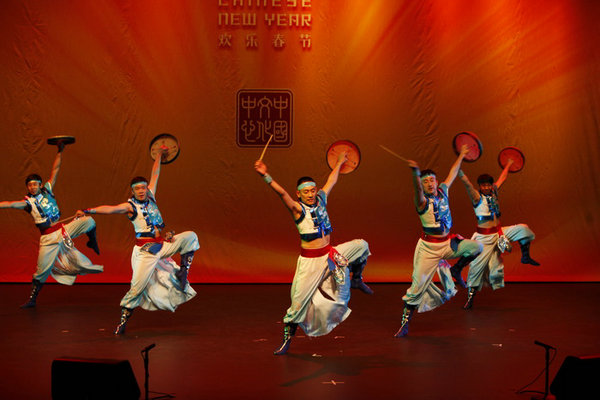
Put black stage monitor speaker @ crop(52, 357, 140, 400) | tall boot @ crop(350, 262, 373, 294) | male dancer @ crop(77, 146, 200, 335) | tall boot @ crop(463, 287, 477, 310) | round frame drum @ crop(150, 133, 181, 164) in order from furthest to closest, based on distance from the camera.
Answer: tall boot @ crop(463, 287, 477, 310) < round frame drum @ crop(150, 133, 181, 164) < male dancer @ crop(77, 146, 200, 335) < tall boot @ crop(350, 262, 373, 294) < black stage monitor speaker @ crop(52, 357, 140, 400)

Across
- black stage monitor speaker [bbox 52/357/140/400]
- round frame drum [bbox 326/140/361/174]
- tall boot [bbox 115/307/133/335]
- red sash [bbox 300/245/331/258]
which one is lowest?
tall boot [bbox 115/307/133/335]

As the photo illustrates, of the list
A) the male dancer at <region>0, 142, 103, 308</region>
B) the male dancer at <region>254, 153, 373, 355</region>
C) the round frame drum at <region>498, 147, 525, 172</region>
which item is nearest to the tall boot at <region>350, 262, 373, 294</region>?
the male dancer at <region>254, 153, 373, 355</region>

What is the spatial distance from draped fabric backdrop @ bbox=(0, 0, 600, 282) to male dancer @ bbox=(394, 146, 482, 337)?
3104mm

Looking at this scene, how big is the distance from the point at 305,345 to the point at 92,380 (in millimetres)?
2621

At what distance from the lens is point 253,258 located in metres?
9.45

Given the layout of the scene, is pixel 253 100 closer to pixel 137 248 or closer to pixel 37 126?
pixel 37 126

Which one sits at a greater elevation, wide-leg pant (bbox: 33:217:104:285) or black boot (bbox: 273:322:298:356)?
wide-leg pant (bbox: 33:217:104:285)

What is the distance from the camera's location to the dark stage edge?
4.56m

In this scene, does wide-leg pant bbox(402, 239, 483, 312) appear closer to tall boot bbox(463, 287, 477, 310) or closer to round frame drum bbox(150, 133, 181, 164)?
tall boot bbox(463, 287, 477, 310)

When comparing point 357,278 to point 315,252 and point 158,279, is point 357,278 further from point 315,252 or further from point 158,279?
point 158,279

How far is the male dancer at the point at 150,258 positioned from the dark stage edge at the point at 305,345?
263 mm

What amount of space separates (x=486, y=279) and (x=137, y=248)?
12.3 ft

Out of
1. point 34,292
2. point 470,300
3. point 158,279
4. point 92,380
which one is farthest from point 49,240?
point 470,300

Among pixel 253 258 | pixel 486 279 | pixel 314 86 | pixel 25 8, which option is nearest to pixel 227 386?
pixel 486 279
